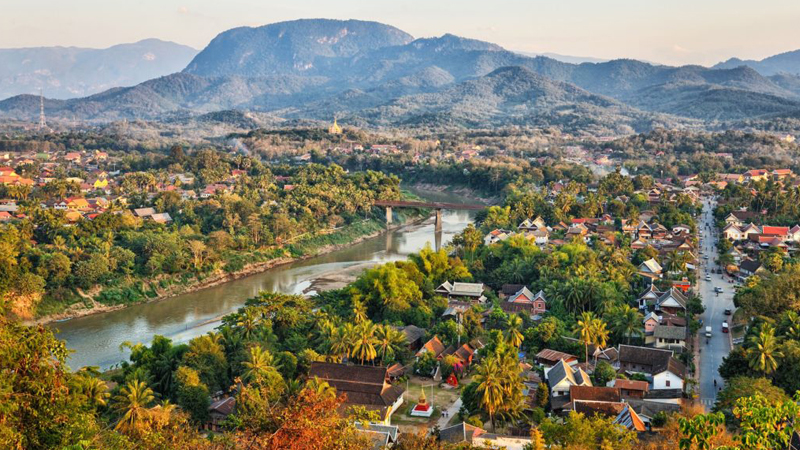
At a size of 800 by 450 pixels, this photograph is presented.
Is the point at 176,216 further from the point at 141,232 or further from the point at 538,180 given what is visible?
the point at 538,180

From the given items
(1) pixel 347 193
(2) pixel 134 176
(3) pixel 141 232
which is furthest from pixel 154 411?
(2) pixel 134 176

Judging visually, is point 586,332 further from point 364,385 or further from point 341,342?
point 341,342

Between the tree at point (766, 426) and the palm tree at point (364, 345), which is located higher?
the tree at point (766, 426)

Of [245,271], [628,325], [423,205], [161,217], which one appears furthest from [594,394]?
→ [161,217]

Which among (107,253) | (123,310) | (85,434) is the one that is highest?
(85,434)

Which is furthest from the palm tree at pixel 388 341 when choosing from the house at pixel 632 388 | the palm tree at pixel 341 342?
the house at pixel 632 388

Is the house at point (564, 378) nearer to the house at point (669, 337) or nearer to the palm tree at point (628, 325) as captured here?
the palm tree at point (628, 325)

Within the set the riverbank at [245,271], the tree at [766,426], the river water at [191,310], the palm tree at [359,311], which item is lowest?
the river water at [191,310]
